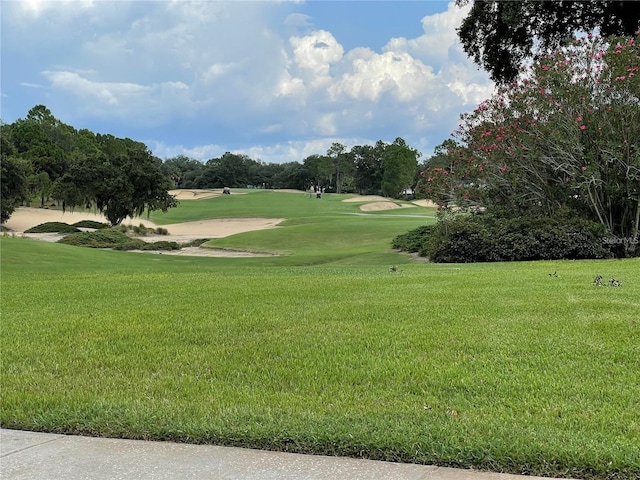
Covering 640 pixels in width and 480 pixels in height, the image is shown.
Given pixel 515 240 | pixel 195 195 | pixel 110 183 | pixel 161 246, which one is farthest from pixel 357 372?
pixel 195 195

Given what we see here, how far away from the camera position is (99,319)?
7191 millimetres

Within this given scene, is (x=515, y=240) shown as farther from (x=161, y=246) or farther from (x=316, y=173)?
(x=316, y=173)

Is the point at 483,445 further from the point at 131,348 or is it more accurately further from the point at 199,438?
the point at 131,348

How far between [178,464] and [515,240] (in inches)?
577

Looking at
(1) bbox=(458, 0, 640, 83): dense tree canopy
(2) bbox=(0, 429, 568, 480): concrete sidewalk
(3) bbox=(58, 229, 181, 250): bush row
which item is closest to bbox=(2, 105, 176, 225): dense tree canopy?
(3) bbox=(58, 229, 181, 250): bush row

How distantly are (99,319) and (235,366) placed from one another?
3000 millimetres

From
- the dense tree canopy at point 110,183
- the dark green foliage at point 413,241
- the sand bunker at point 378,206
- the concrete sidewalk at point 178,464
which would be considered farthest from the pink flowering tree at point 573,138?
the sand bunker at point 378,206

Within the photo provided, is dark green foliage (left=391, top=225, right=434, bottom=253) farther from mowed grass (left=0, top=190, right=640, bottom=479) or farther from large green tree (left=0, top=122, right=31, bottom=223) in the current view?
large green tree (left=0, top=122, right=31, bottom=223)

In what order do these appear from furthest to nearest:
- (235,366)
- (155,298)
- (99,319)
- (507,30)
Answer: (507,30), (155,298), (99,319), (235,366)

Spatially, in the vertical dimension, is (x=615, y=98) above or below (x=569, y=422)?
above

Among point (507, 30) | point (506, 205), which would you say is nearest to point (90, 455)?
point (506, 205)

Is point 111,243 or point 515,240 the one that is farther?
point 111,243

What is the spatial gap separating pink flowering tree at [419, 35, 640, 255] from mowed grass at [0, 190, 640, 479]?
315 inches

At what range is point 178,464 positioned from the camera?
3279mm
